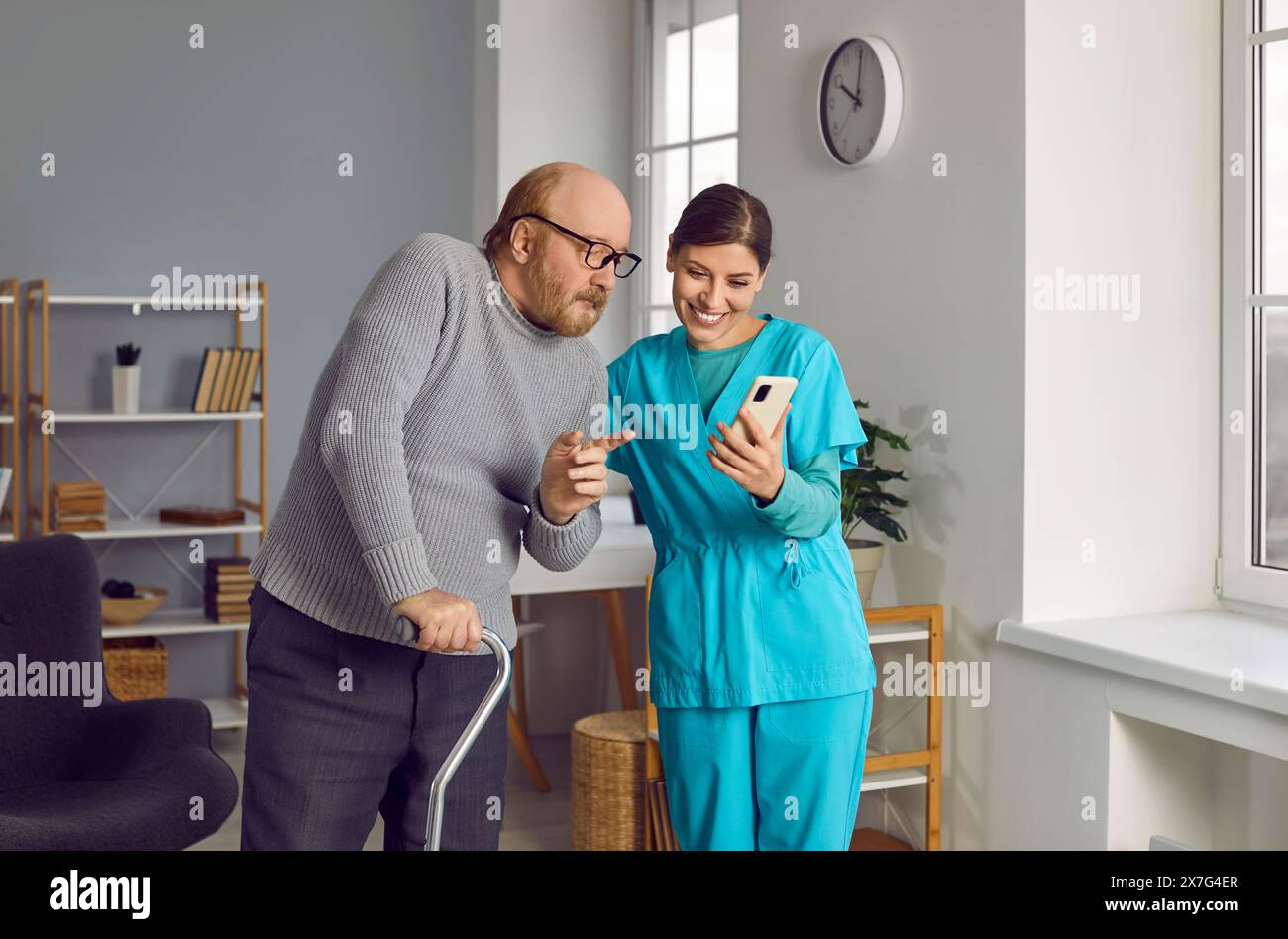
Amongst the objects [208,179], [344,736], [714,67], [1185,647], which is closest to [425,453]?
[344,736]

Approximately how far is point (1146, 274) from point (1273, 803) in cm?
109

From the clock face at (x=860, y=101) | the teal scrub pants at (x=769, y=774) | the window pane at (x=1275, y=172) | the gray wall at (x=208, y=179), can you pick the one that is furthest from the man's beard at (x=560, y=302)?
the gray wall at (x=208, y=179)

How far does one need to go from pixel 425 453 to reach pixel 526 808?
8.47ft

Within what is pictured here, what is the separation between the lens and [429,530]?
1521 mm

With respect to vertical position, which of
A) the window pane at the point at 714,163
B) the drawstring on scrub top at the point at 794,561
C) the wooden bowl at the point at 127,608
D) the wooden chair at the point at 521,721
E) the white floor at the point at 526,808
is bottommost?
the white floor at the point at 526,808

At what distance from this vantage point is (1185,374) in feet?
9.30

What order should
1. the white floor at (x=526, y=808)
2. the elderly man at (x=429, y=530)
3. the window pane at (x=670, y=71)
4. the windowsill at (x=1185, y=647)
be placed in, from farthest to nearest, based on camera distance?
the window pane at (x=670, y=71)
the white floor at (x=526, y=808)
the windowsill at (x=1185, y=647)
the elderly man at (x=429, y=530)

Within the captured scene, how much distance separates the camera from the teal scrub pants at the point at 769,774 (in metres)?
1.86

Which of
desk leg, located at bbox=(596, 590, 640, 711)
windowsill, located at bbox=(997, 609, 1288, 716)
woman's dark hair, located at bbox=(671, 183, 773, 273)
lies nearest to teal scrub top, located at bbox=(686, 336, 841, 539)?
woman's dark hair, located at bbox=(671, 183, 773, 273)

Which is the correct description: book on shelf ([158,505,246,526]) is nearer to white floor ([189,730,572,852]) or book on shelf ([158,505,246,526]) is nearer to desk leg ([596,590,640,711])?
white floor ([189,730,572,852])

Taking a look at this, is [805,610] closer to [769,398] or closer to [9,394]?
[769,398]

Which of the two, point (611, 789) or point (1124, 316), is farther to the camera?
point (611, 789)

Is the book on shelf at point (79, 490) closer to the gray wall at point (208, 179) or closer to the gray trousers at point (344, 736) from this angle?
the gray wall at point (208, 179)

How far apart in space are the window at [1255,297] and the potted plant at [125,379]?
10.6 ft
